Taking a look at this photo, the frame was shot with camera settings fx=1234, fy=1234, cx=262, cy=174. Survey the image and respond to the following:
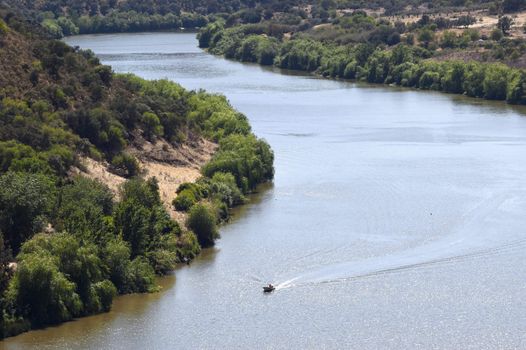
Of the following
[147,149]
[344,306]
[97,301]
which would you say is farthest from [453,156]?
[97,301]

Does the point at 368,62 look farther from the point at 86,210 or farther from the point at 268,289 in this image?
the point at 268,289

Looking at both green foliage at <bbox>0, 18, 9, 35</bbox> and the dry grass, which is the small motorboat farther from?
green foliage at <bbox>0, 18, 9, 35</bbox>

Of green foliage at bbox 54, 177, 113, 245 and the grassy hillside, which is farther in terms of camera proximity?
green foliage at bbox 54, 177, 113, 245

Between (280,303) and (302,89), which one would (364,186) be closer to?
(280,303)

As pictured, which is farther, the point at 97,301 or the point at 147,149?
the point at 147,149

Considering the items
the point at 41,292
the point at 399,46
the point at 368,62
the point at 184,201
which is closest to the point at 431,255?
the point at 184,201

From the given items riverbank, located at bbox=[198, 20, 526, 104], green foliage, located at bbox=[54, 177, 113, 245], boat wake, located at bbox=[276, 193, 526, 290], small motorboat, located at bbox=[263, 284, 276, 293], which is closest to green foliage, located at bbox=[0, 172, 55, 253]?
green foliage, located at bbox=[54, 177, 113, 245]
